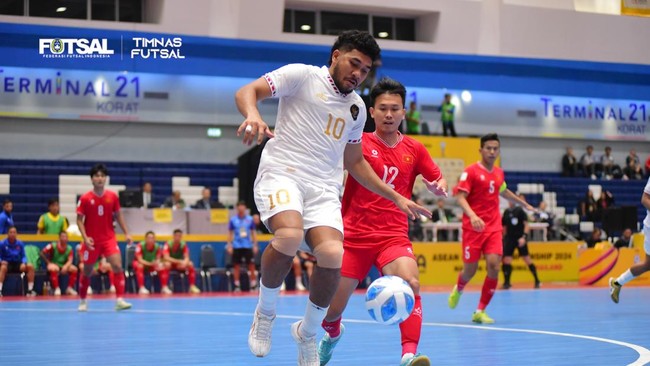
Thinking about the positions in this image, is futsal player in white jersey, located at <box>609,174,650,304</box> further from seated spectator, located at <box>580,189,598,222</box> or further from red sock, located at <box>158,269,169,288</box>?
seated spectator, located at <box>580,189,598,222</box>

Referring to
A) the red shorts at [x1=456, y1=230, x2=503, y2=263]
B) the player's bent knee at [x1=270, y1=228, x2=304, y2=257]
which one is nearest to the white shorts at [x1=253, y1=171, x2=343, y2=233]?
the player's bent knee at [x1=270, y1=228, x2=304, y2=257]

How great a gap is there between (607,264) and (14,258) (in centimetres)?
1516

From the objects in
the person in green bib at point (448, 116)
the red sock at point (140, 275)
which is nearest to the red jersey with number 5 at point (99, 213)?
the red sock at point (140, 275)

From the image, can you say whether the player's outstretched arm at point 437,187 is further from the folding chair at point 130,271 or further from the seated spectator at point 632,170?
the seated spectator at point 632,170

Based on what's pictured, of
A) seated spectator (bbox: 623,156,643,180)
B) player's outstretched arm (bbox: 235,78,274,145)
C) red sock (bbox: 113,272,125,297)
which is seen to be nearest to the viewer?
player's outstretched arm (bbox: 235,78,274,145)

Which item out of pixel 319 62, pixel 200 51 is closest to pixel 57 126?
pixel 200 51

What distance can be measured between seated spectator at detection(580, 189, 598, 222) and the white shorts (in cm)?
2541

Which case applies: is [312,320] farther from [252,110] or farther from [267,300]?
[252,110]

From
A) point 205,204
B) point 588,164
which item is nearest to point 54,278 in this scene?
point 205,204

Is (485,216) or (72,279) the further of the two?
(72,279)

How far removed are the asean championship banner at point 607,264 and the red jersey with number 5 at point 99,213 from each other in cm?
1430

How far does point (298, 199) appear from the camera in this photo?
6062 mm

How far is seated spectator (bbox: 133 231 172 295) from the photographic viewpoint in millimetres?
20859

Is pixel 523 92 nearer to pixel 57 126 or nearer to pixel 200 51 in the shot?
pixel 200 51
